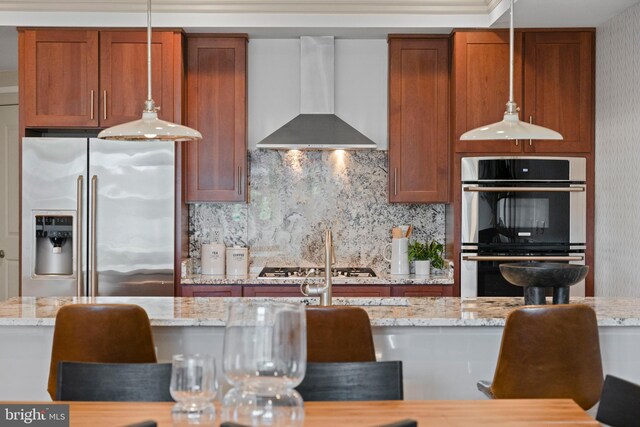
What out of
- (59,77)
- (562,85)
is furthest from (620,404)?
→ (59,77)

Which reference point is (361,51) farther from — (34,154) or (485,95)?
(34,154)

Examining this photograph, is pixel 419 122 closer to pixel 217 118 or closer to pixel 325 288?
pixel 217 118

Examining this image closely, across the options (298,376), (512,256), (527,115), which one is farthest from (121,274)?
(298,376)

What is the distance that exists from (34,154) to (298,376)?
3619 mm

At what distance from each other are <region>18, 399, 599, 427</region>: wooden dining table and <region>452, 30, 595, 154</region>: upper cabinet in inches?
118

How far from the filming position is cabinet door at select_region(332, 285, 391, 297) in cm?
473

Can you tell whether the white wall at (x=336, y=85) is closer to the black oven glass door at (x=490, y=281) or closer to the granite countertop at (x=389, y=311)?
the black oven glass door at (x=490, y=281)

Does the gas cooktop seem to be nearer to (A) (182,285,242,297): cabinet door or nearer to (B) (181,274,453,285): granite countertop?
(B) (181,274,453,285): granite countertop

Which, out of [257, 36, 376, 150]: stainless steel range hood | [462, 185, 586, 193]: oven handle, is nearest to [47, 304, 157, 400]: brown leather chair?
[257, 36, 376, 150]: stainless steel range hood

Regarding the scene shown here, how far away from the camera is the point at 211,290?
477 cm

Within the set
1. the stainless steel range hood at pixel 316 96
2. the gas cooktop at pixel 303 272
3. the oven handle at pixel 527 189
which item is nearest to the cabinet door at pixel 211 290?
the gas cooktop at pixel 303 272

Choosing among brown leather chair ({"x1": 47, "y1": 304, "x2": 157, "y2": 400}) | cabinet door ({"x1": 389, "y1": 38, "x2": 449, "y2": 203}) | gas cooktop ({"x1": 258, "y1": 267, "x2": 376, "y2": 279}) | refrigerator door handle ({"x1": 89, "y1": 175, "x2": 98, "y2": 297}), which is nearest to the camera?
brown leather chair ({"x1": 47, "y1": 304, "x2": 157, "y2": 400})

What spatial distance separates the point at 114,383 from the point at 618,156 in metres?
3.38

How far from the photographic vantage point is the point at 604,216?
465 centimetres
